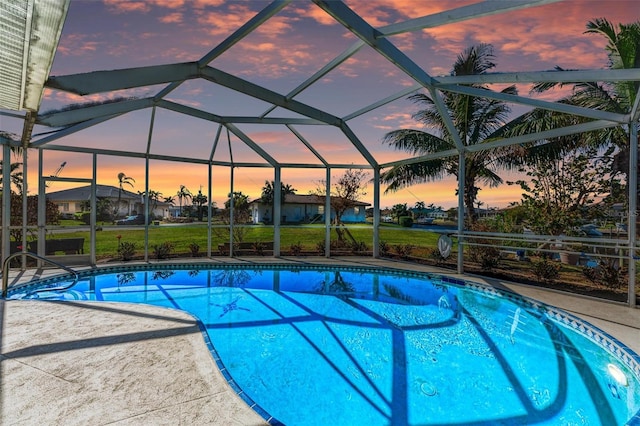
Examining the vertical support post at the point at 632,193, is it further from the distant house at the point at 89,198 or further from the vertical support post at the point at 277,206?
the distant house at the point at 89,198

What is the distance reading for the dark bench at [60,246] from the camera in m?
8.48

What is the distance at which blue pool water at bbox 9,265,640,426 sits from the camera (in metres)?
3.26

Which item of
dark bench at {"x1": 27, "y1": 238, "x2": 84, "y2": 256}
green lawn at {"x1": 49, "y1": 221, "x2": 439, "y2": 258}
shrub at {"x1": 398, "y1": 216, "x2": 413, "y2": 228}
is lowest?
green lawn at {"x1": 49, "y1": 221, "x2": 439, "y2": 258}

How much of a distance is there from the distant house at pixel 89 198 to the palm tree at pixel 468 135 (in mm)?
9115

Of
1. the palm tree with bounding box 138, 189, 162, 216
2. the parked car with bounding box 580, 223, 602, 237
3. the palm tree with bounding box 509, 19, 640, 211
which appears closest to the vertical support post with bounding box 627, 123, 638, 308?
the palm tree with bounding box 509, 19, 640, 211

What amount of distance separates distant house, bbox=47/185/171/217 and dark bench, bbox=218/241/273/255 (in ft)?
9.03

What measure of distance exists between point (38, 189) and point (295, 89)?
665 cm

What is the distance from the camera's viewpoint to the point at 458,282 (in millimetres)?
7562

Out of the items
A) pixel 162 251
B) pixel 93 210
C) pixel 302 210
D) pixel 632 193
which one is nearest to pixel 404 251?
pixel 302 210

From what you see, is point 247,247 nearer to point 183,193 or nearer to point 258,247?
point 258,247

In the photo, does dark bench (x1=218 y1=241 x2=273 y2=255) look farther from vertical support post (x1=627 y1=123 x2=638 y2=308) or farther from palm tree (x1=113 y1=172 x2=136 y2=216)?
vertical support post (x1=627 y1=123 x2=638 y2=308)

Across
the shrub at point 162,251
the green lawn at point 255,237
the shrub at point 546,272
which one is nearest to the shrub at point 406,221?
the green lawn at point 255,237

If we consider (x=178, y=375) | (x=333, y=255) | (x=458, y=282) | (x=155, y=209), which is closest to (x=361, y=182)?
(x=333, y=255)

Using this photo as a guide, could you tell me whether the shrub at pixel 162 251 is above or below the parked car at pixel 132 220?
below
